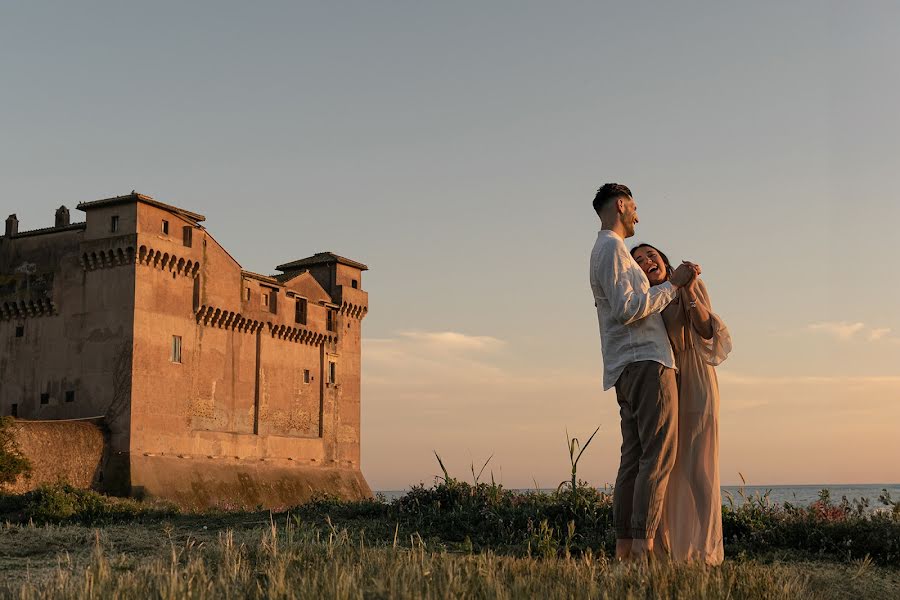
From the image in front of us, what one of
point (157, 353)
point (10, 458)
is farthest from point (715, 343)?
point (157, 353)

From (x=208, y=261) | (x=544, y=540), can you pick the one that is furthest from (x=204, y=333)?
(x=544, y=540)

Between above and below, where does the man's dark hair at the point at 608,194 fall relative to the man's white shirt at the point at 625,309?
above

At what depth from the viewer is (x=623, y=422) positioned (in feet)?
22.5

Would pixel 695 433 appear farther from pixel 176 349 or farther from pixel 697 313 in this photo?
pixel 176 349

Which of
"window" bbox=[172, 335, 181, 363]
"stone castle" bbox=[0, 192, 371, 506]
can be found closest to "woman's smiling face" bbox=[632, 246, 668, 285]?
"stone castle" bbox=[0, 192, 371, 506]

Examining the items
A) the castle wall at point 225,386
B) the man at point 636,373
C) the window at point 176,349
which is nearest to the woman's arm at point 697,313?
the man at point 636,373

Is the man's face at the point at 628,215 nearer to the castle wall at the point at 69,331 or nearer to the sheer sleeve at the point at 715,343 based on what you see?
the sheer sleeve at the point at 715,343

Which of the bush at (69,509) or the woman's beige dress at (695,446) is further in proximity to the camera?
the bush at (69,509)

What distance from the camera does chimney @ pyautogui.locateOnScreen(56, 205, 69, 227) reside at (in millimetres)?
38062

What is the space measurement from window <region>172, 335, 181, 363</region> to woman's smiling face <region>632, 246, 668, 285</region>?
28.8m

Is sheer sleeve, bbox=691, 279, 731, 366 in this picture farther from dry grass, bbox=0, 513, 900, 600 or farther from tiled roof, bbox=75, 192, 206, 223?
tiled roof, bbox=75, 192, 206, 223

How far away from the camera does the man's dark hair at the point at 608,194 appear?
7043 millimetres

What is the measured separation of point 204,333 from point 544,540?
29.7 meters

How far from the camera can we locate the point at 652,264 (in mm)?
7270
